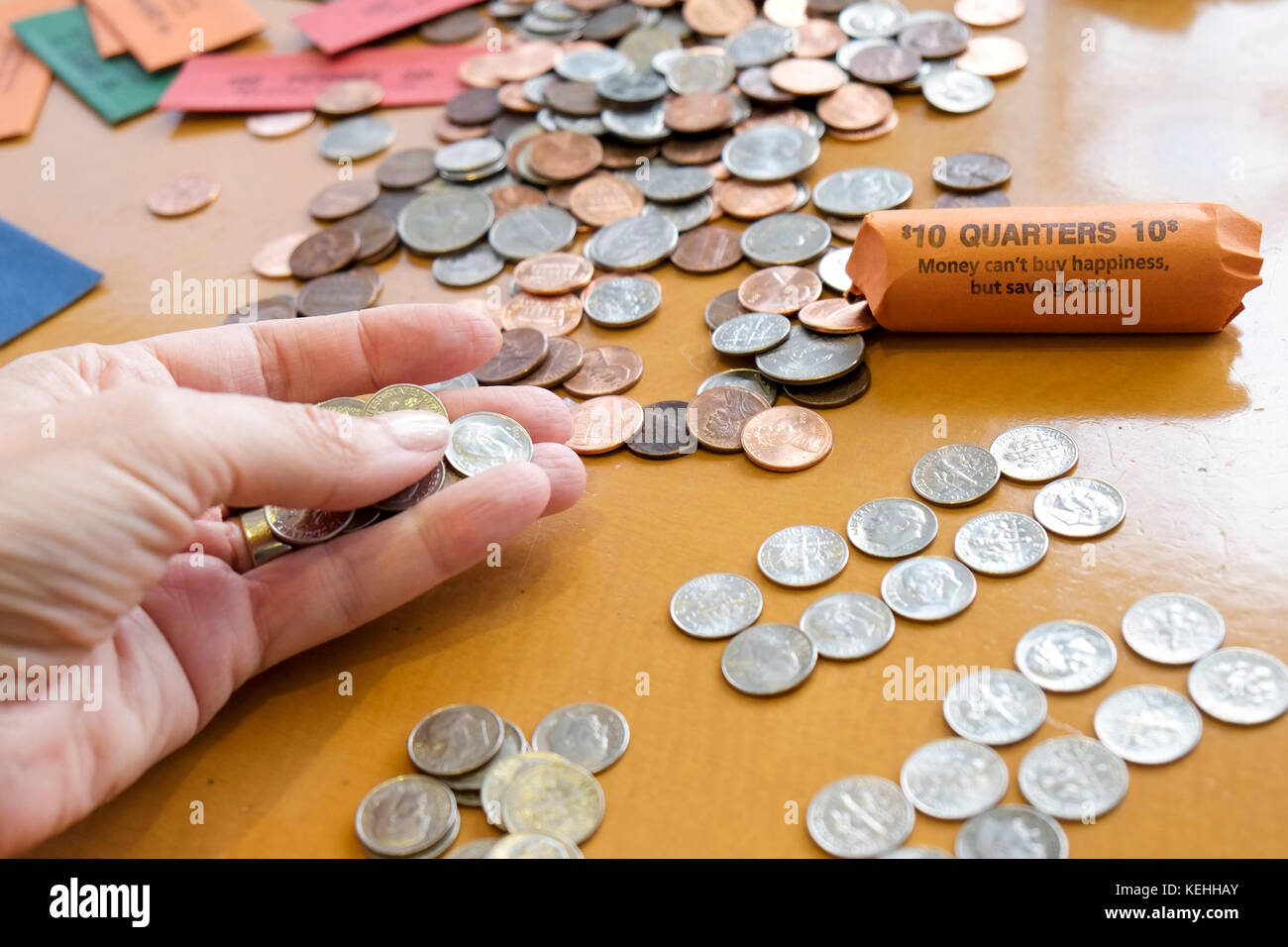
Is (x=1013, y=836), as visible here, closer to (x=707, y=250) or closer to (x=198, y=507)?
(x=198, y=507)

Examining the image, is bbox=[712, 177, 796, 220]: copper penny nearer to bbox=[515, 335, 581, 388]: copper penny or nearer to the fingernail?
bbox=[515, 335, 581, 388]: copper penny

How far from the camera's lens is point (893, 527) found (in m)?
1.51

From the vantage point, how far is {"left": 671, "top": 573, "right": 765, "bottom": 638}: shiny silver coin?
1.42 m

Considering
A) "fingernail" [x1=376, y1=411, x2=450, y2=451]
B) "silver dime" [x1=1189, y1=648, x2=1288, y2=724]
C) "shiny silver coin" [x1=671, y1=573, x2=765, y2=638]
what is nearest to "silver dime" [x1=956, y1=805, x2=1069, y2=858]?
"silver dime" [x1=1189, y1=648, x2=1288, y2=724]

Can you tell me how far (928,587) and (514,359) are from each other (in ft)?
2.57

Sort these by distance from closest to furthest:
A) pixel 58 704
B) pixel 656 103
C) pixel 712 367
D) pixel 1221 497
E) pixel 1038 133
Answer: pixel 58 704 < pixel 1221 497 < pixel 712 367 < pixel 1038 133 < pixel 656 103

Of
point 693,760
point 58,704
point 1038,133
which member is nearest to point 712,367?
point 693,760

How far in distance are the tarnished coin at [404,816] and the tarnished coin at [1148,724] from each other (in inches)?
29.1

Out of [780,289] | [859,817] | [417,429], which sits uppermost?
[417,429]

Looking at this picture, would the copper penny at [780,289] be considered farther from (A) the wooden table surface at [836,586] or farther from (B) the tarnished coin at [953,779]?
(B) the tarnished coin at [953,779]

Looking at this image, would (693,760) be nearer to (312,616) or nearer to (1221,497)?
(312,616)

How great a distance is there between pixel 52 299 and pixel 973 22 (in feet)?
6.63

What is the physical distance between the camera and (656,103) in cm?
237

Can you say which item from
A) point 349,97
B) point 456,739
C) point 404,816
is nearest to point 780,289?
point 456,739
